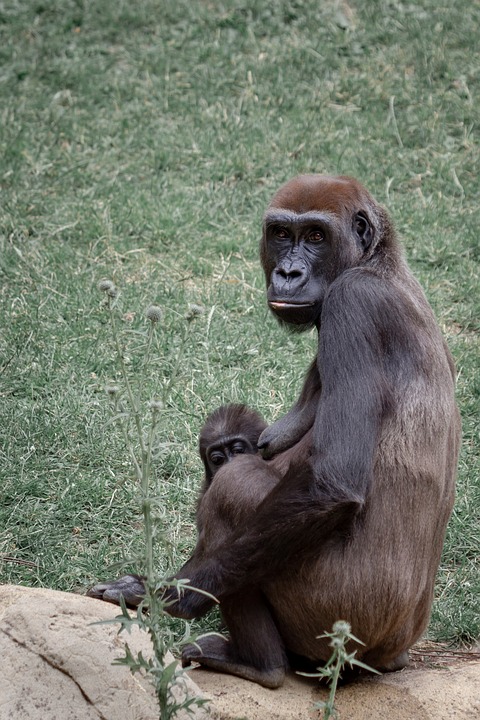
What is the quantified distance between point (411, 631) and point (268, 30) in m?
7.69

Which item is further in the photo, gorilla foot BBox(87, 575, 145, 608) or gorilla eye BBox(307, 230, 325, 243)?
gorilla foot BBox(87, 575, 145, 608)

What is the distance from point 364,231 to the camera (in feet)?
14.3

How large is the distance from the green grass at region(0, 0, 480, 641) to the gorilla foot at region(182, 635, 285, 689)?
0.78 meters

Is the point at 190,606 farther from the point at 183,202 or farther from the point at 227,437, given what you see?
the point at 183,202

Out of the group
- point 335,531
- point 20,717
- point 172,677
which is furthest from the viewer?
point 335,531

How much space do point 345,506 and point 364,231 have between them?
1.26 metres

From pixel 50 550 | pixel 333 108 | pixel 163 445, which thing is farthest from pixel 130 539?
pixel 333 108

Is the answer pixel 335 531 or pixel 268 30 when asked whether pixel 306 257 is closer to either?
pixel 335 531

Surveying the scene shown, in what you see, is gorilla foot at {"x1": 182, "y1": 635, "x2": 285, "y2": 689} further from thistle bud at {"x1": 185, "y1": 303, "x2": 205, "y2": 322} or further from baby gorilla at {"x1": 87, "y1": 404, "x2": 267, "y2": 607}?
thistle bud at {"x1": 185, "y1": 303, "x2": 205, "y2": 322}

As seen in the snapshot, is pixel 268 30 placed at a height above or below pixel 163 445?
above

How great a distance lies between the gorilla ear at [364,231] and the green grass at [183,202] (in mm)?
Answer: 1645

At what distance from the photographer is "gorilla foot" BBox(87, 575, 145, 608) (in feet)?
14.5

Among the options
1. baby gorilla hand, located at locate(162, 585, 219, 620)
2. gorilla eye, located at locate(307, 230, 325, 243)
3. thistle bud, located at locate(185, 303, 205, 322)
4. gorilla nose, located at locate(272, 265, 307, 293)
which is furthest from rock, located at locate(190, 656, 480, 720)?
gorilla eye, located at locate(307, 230, 325, 243)

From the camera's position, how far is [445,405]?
4043 millimetres
